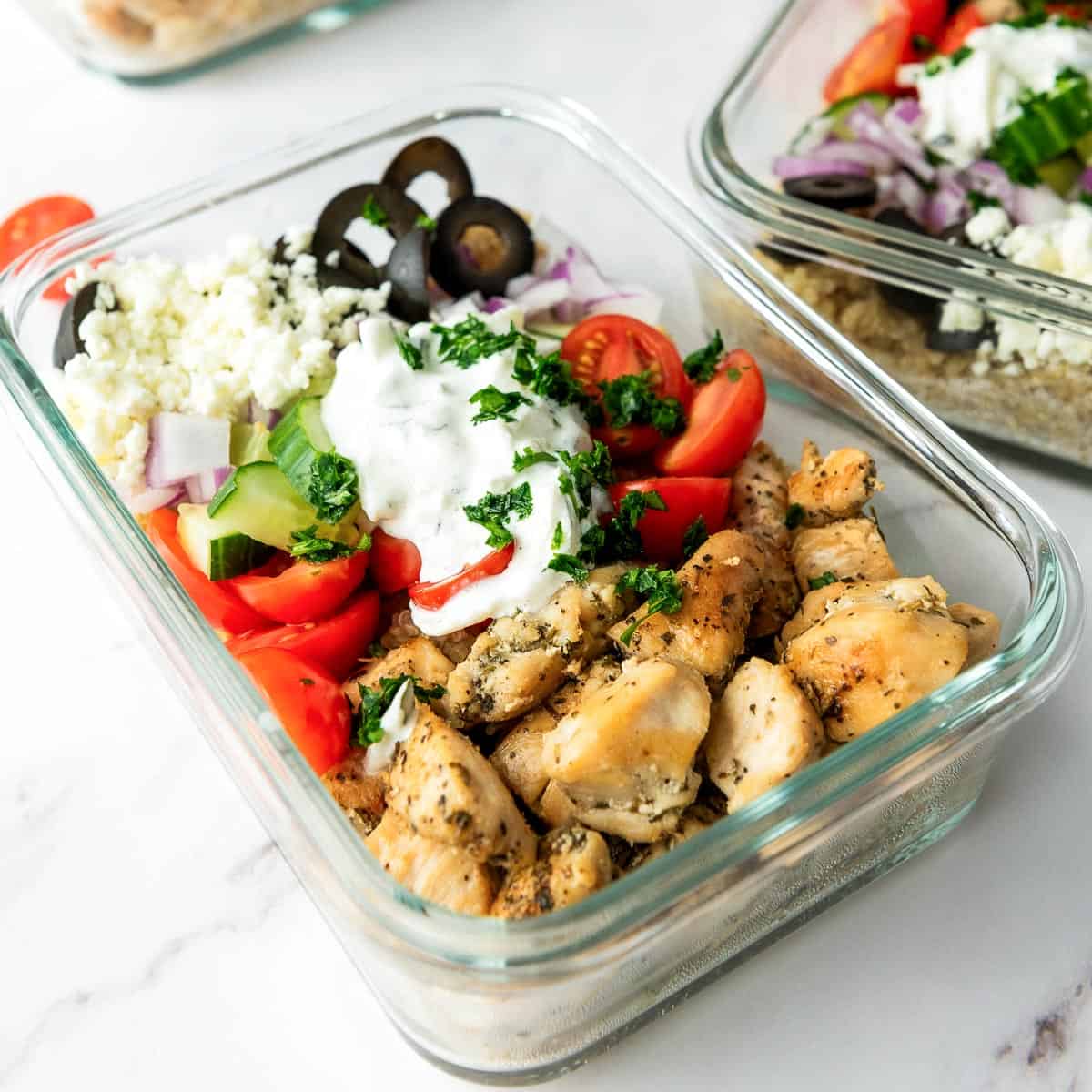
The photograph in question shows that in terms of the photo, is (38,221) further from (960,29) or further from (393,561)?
(960,29)

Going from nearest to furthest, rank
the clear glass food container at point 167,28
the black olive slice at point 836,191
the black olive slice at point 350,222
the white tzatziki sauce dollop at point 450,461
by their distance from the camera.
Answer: the white tzatziki sauce dollop at point 450,461, the black olive slice at point 350,222, the black olive slice at point 836,191, the clear glass food container at point 167,28

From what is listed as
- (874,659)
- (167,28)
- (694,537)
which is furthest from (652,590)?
(167,28)

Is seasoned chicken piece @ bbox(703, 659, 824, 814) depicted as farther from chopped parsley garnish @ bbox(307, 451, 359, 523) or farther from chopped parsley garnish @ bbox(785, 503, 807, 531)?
chopped parsley garnish @ bbox(307, 451, 359, 523)

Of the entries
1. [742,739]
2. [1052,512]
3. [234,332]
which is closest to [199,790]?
[234,332]

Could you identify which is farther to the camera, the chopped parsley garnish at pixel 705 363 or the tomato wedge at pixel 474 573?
the chopped parsley garnish at pixel 705 363

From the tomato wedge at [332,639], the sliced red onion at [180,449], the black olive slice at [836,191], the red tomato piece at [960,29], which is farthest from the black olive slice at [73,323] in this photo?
the red tomato piece at [960,29]

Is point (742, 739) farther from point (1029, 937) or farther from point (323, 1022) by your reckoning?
point (323, 1022)

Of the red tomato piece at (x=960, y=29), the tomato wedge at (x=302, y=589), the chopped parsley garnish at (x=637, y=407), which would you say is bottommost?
the tomato wedge at (x=302, y=589)

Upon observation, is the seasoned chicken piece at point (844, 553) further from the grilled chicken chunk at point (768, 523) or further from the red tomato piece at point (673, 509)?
the red tomato piece at point (673, 509)
